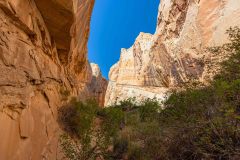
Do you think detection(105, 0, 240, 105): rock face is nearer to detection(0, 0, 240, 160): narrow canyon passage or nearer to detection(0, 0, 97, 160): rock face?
detection(0, 0, 240, 160): narrow canyon passage

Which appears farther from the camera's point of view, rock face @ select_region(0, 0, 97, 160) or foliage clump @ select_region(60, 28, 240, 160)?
foliage clump @ select_region(60, 28, 240, 160)

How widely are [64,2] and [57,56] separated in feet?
9.10

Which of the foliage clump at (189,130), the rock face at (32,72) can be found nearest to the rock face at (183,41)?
the foliage clump at (189,130)

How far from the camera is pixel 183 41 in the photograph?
20469 millimetres

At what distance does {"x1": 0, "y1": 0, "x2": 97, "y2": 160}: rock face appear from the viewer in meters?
4.67

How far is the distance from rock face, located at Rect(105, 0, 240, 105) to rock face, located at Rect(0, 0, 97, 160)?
4.94 m

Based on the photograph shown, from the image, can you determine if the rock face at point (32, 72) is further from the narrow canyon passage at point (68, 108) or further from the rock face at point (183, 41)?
the rock face at point (183, 41)

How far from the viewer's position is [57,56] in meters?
8.36

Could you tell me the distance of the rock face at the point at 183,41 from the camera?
52.3ft

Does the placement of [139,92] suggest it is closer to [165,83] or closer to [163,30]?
[165,83]

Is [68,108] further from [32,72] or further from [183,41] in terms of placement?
[183,41]

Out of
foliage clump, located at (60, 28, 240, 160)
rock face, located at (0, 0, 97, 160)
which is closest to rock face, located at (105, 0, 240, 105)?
foliage clump, located at (60, 28, 240, 160)

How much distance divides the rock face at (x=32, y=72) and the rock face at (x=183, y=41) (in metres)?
4.94

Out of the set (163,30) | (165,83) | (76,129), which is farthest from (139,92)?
(76,129)
